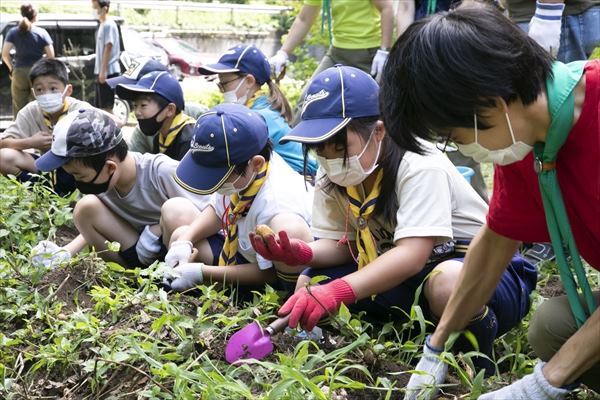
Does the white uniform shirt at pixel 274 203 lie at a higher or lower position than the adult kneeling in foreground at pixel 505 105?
lower

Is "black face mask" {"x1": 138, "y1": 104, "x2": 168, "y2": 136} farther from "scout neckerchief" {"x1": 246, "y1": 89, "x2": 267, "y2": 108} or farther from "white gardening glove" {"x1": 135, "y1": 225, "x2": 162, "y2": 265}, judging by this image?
"white gardening glove" {"x1": 135, "y1": 225, "x2": 162, "y2": 265}

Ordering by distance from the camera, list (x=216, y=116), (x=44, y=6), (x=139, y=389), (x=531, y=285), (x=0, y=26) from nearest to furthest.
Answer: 1. (x=139, y=389)
2. (x=531, y=285)
3. (x=216, y=116)
4. (x=0, y=26)
5. (x=44, y=6)

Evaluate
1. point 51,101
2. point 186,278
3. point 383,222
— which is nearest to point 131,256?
point 186,278

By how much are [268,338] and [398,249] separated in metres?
0.49

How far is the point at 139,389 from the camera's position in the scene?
8.11 feet

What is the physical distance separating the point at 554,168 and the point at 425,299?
105cm

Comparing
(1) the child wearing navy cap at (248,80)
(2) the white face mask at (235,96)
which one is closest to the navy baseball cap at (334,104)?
(1) the child wearing navy cap at (248,80)

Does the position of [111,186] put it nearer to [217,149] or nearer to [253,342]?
[217,149]

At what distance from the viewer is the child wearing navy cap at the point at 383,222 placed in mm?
2688

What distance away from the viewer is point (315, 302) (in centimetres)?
255

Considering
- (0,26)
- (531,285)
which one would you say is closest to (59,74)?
(531,285)

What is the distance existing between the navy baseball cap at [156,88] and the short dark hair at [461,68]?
9.73 feet

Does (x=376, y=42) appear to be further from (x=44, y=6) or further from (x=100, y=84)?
(x=44, y=6)

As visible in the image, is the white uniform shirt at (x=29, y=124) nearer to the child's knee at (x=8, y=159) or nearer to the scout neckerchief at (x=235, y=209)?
the child's knee at (x=8, y=159)
